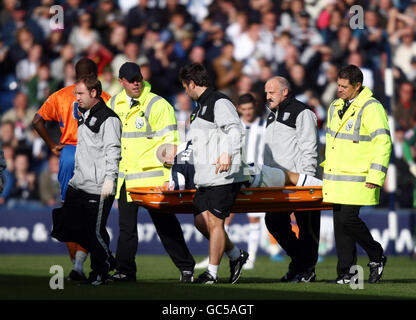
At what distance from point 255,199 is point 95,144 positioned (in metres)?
1.84

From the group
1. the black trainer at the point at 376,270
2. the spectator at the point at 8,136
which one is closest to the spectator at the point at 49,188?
the spectator at the point at 8,136

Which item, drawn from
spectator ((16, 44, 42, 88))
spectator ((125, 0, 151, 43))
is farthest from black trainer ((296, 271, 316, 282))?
spectator ((16, 44, 42, 88))

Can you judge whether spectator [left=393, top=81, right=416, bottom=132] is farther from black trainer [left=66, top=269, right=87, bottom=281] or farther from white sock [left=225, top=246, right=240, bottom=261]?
black trainer [left=66, top=269, right=87, bottom=281]

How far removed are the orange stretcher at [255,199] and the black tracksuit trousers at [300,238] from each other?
1.54ft

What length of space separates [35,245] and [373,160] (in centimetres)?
953

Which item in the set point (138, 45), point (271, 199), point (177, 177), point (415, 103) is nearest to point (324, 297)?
point (271, 199)

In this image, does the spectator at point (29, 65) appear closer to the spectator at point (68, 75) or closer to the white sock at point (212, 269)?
the spectator at point (68, 75)

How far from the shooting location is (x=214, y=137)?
1113 centimetres

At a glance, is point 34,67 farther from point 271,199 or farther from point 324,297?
point 324,297

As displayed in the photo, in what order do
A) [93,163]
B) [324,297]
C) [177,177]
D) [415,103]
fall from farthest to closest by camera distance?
[415,103]
[177,177]
[93,163]
[324,297]

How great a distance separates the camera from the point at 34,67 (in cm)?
2089

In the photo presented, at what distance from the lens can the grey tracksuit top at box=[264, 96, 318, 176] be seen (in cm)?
1198

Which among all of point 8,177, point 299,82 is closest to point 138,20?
point 299,82

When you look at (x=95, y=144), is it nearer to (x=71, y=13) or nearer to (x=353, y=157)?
(x=353, y=157)
